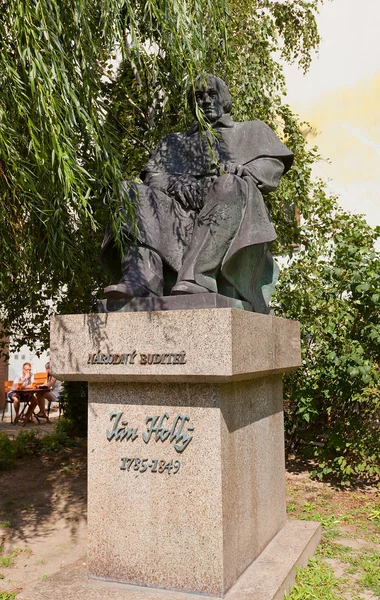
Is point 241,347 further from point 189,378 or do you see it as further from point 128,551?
point 128,551

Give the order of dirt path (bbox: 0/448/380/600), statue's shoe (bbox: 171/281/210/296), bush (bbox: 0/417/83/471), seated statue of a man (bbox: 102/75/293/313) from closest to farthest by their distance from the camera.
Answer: statue's shoe (bbox: 171/281/210/296) → seated statue of a man (bbox: 102/75/293/313) → dirt path (bbox: 0/448/380/600) → bush (bbox: 0/417/83/471)

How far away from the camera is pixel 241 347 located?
115 inches

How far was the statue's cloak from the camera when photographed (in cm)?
342

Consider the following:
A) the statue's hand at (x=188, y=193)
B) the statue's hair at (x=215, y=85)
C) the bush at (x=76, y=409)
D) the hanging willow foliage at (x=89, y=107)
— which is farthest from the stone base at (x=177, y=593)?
the bush at (x=76, y=409)

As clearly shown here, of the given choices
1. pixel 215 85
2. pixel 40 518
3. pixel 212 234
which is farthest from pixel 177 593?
pixel 215 85

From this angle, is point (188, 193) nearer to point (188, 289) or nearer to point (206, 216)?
point (206, 216)

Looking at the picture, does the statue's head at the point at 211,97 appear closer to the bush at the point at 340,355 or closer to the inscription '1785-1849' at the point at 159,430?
the inscription '1785-1849' at the point at 159,430

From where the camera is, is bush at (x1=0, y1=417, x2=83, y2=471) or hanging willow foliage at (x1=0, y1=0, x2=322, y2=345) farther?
bush at (x1=0, y1=417, x2=83, y2=471)

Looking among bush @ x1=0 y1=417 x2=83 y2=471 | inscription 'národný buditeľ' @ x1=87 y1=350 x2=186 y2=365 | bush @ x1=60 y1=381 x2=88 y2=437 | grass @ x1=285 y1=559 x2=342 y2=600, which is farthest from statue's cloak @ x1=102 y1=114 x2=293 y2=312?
bush @ x1=60 y1=381 x2=88 y2=437

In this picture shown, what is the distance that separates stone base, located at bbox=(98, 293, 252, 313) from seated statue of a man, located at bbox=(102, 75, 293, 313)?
4 cm

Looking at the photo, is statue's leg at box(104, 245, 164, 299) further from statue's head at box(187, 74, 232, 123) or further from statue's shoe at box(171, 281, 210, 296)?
statue's head at box(187, 74, 232, 123)

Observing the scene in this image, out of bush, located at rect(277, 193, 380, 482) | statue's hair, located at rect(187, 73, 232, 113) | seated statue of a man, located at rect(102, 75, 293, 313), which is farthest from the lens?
bush, located at rect(277, 193, 380, 482)

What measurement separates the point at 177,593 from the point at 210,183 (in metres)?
2.12

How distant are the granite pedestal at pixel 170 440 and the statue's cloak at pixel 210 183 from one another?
40 centimetres
